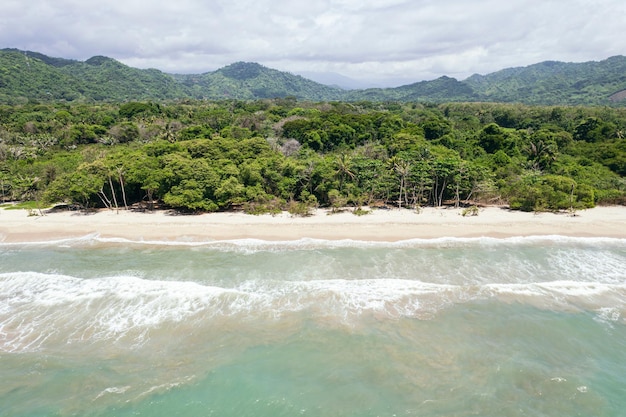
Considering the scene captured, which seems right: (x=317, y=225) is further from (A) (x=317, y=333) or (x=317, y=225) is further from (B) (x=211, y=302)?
(A) (x=317, y=333)

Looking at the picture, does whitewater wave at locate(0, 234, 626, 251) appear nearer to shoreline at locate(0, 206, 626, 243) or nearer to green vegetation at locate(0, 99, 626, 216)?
shoreline at locate(0, 206, 626, 243)

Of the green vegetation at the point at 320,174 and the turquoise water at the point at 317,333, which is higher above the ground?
the green vegetation at the point at 320,174

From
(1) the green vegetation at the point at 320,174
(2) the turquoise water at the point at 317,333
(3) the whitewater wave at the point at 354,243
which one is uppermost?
(1) the green vegetation at the point at 320,174

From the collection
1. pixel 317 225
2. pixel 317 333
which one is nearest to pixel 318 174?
pixel 317 225

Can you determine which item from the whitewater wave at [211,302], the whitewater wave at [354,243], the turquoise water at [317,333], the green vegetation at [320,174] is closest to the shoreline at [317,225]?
the whitewater wave at [354,243]

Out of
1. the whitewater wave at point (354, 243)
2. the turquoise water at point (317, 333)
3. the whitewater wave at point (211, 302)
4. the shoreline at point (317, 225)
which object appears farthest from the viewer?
the shoreline at point (317, 225)

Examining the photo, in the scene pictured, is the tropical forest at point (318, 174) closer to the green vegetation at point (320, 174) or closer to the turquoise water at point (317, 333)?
the green vegetation at point (320, 174)

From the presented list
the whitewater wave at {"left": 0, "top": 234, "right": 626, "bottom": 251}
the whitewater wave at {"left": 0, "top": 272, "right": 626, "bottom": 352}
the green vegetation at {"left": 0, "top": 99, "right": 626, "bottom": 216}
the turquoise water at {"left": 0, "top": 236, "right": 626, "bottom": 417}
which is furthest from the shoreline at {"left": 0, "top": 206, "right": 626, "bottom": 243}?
the whitewater wave at {"left": 0, "top": 272, "right": 626, "bottom": 352}

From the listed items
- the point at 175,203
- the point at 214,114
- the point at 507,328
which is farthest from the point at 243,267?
the point at 214,114
